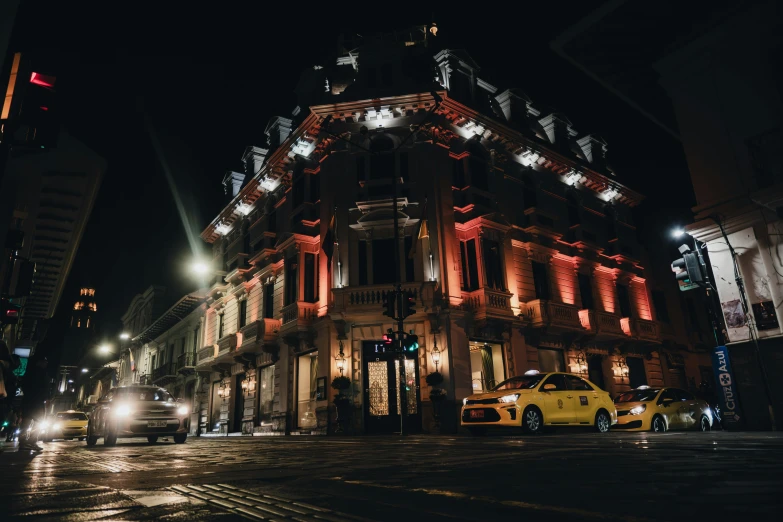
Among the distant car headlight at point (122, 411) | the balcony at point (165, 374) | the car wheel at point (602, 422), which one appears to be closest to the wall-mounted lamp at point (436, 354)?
the car wheel at point (602, 422)

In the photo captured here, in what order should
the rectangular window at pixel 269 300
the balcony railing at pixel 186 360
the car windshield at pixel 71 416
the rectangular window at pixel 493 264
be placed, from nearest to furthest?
the rectangular window at pixel 493 264
the car windshield at pixel 71 416
the rectangular window at pixel 269 300
the balcony railing at pixel 186 360

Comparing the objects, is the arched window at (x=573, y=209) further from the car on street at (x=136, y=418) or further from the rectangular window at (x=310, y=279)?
the car on street at (x=136, y=418)

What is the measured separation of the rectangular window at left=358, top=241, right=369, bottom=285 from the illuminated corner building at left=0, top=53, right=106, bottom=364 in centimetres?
1019

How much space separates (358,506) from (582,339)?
24174mm

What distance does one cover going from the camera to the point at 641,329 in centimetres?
2748

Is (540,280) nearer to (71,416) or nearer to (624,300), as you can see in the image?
(624,300)

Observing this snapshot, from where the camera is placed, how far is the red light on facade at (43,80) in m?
6.97

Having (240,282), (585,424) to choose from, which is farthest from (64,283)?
(585,424)

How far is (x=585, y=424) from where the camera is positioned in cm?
1354

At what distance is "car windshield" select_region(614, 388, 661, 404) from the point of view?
15.7 meters

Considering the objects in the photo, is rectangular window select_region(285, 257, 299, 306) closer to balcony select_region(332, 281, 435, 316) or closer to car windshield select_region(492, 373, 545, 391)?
balcony select_region(332, 281, 435, 316)

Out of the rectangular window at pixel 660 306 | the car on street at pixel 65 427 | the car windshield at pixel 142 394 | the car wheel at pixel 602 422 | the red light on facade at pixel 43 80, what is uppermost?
the rectangular window at pixel 660 306

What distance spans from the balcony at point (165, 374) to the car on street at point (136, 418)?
25807 mm

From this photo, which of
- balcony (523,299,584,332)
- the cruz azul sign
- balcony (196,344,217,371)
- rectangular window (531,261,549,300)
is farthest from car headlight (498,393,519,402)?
balcony (196,344,217,371)
